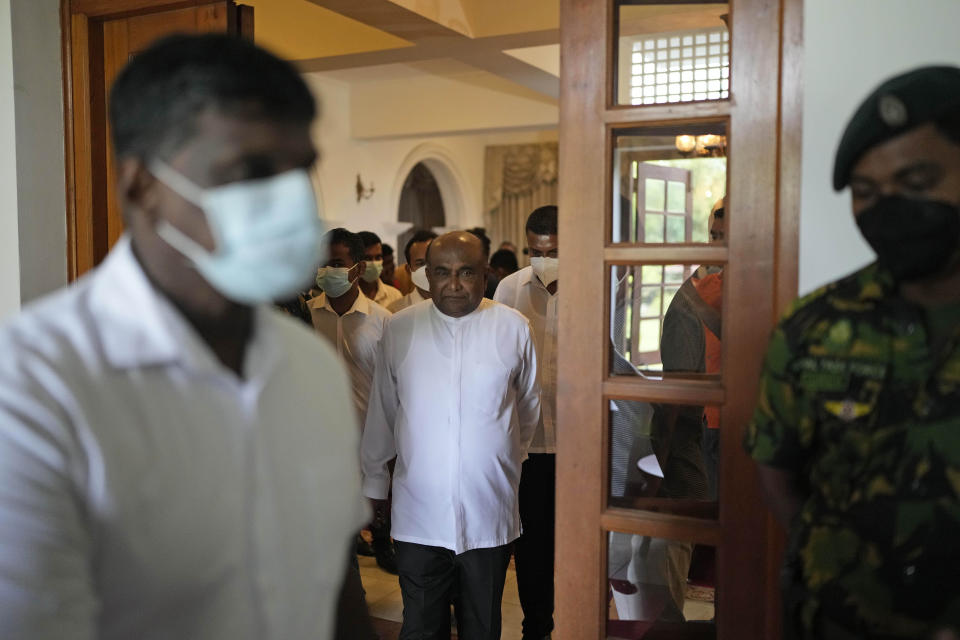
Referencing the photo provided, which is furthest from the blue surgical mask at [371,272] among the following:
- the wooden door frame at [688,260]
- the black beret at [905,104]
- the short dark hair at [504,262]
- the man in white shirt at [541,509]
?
the black beret at [905,104]

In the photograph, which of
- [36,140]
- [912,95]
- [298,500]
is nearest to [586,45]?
[912,95]

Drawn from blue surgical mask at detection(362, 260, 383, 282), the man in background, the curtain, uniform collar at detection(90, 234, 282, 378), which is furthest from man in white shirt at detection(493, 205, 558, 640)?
the curtain

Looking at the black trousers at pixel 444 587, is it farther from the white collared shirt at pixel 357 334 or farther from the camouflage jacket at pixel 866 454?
the camouflage jacket at pixel 866 454

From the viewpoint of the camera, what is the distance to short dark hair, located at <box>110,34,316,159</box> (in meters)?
1.00

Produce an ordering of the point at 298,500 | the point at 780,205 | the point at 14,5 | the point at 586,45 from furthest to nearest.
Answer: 1. the point at 14,5
2. the point at 586,45
3. the point at 780,205
4. the point at 298,500

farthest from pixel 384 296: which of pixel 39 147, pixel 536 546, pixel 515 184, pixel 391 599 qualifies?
pixel 515 184

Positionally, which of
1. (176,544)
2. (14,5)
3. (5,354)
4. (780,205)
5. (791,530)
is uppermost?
(14,5)

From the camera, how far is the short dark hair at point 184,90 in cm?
100

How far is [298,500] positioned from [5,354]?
396 millimetres

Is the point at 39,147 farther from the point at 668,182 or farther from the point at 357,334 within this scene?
the point at 668,182

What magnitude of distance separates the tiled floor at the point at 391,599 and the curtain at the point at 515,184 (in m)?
9.46

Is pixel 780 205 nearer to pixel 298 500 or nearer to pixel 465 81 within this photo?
pixel 298 500

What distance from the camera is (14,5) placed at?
2.97 metres

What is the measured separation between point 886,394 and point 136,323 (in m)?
1.12
